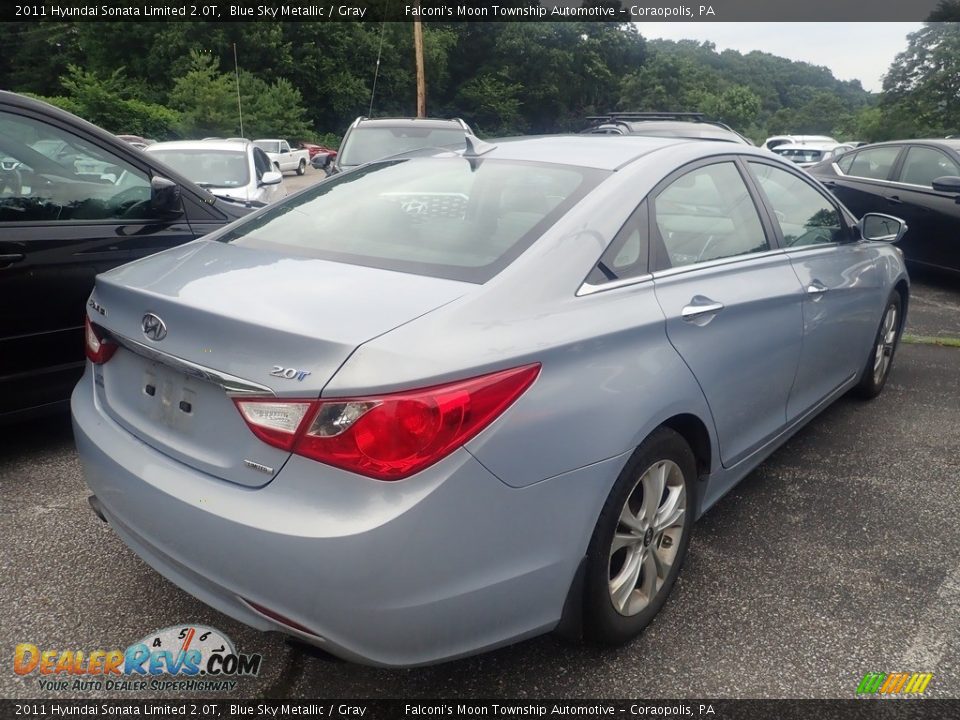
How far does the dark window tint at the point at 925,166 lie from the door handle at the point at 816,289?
5.10 metres

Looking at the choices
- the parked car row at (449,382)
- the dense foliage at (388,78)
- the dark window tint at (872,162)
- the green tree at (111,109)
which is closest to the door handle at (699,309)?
the parked car row at (449,382)

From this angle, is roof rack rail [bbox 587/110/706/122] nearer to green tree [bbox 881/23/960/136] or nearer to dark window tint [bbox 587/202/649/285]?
dark window tint [bbox 587/202/649/285]

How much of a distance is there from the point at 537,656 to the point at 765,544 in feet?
3.78

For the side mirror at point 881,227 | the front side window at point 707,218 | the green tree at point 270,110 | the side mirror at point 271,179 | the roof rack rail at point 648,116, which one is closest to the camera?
the front side window at point 707,218

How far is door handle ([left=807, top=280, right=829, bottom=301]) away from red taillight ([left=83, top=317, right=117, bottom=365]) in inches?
102

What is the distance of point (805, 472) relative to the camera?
11.8 feet

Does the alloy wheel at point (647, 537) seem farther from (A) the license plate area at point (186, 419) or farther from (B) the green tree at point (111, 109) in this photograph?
(B) the green tree at point (111, 109)

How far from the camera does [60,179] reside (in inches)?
143

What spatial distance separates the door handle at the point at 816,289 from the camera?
316cm

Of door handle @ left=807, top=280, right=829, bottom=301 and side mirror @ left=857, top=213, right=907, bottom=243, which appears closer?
→ door handle @ left=807, top=280, right=829, bottom=301

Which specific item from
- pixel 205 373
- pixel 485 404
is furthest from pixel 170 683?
pixel 485 404

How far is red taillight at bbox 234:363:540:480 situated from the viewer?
65.1 inches

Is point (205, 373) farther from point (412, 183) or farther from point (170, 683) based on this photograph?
point (412, 183)

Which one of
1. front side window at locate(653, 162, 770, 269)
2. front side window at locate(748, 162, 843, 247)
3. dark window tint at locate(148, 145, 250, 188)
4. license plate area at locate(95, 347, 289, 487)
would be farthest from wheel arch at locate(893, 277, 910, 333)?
dark window tint at locate(148, 145, 250, 188)
